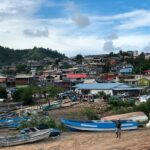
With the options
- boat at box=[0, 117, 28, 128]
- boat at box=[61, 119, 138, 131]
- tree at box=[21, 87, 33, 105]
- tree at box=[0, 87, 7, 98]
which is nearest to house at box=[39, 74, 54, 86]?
tree at box=[0, 87, 7, 98]

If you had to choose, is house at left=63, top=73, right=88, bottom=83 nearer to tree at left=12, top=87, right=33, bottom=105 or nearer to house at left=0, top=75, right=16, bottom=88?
house at left=0, top=75, right=16, bottom=88

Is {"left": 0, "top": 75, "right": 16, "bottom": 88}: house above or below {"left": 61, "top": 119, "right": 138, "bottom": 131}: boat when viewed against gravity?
above

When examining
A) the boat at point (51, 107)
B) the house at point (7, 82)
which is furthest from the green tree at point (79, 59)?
the boat at point (51, 107)

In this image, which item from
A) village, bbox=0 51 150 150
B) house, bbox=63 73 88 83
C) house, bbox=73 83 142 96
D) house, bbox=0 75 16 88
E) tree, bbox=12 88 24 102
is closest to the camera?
village, bbox=0 51 150 150

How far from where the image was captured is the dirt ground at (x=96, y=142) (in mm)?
27117

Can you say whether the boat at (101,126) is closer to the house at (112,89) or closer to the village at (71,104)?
the village at (71,104)

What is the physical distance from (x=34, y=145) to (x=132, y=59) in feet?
380

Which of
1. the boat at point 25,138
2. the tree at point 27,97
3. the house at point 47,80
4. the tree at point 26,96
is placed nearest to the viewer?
the boat at point 25,138

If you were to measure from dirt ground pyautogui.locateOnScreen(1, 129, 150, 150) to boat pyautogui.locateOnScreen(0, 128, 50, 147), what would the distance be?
42 centimetres

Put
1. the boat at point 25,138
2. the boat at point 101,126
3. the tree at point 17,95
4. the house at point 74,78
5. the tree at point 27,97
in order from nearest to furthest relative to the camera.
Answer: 1. the boat at point 25,138
2. the boat at point 101,126
3. the tree at point 27,97
4. the tree at point 17,95
5. the house at point 74,78

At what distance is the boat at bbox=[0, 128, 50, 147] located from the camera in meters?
30.0

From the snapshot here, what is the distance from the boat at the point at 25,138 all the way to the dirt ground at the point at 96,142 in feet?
1.37

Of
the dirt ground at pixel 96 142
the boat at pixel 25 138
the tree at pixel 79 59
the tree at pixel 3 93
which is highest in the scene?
the tree at pixel 79 59

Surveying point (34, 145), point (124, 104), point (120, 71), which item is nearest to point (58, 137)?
point (34, 145)
